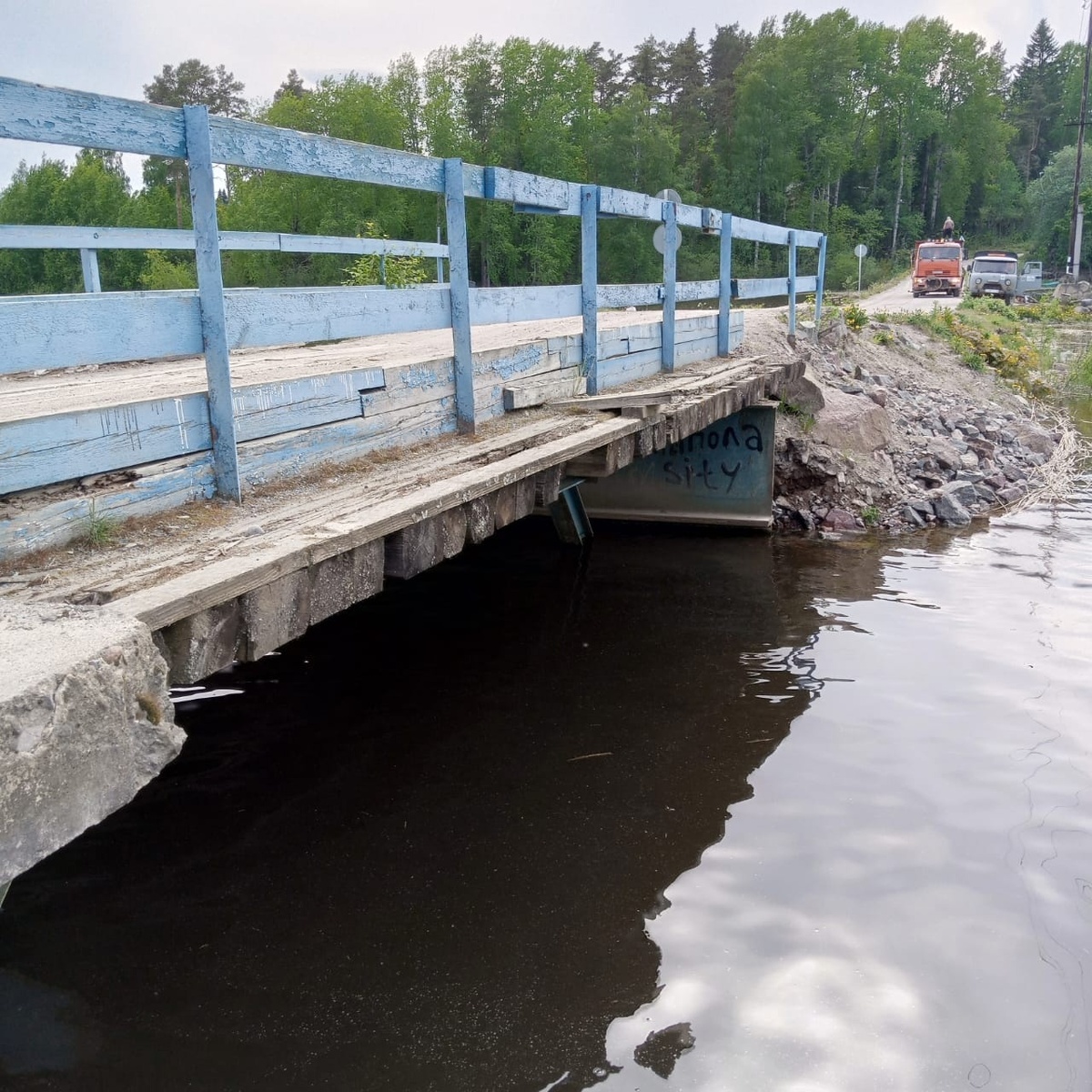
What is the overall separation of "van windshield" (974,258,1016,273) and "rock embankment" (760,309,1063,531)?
84.7ft

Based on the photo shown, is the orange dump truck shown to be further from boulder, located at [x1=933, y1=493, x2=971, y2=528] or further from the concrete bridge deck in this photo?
the concrete bridge deck

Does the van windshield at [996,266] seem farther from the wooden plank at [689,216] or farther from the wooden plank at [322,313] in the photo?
the wooden plank at [322,313]

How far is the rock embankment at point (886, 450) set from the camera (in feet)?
35.0

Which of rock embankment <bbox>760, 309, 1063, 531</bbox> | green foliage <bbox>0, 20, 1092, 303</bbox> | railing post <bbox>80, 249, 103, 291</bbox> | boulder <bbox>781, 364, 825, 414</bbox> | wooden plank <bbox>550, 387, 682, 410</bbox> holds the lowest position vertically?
rock embankment <bbox>760, 309, 1063, 531</bbox>

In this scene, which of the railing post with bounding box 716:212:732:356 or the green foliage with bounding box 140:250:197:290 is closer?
the railing post with bounding box 716:212:732:356

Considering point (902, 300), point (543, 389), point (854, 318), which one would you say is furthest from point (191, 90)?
point (543, 389)

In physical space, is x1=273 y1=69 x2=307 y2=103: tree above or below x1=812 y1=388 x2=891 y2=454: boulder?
above

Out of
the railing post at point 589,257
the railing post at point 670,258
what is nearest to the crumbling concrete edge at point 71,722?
the railing post at point 589,257

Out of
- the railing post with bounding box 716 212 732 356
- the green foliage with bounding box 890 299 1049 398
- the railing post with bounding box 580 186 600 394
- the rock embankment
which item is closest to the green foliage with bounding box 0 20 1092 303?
the green foliage with bounding box 890 299 1049 398

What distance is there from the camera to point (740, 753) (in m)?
5.27

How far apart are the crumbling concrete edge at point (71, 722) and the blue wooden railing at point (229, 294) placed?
1.01 metres

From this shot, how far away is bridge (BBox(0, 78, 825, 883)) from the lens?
2818 millimetres

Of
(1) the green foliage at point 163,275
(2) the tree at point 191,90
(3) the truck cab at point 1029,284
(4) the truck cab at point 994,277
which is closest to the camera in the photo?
(4) the truck cab at point 994,277

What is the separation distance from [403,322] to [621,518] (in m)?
6.29
